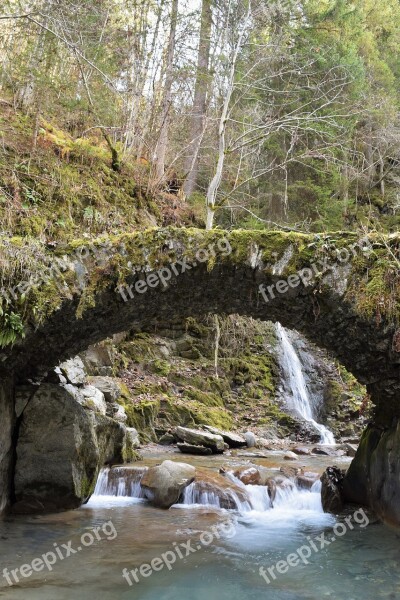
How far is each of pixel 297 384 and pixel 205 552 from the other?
11655 mm

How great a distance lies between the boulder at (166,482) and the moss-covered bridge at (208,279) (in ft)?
8.09

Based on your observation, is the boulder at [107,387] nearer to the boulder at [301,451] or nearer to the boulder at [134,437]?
the boulder at [134,437]

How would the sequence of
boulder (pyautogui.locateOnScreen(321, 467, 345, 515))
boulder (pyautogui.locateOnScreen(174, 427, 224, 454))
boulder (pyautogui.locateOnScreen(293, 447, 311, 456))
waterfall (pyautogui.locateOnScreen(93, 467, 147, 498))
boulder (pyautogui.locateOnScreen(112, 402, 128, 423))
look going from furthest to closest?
boulder (pyautogui.locateOnScreen(293, 447, 311, 456)) < boulder (pyautogui.locateOnScreen(174, 427, 224, 454)) < boulder (pyautogui.locateOnScreen(112, 402, 128, 423)) < waterfall (pyautogui.locateOnScreen(93, 467, 147, 498)) < boulder (pyautogui.locateOnScreen(321, 467, 345, 515))

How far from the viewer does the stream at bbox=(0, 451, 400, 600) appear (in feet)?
14.5

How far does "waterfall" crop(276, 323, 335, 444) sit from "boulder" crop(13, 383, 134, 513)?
30.0 ft

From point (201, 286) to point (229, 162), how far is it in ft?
42.3

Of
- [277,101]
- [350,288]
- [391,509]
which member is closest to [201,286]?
[350,288]

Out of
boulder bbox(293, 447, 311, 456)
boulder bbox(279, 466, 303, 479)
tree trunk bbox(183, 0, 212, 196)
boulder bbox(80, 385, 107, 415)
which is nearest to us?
boulder bbox(279, 466, 303, 479)

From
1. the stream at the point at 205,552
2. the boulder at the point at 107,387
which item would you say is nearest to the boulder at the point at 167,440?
the boulder at the point at 107,387

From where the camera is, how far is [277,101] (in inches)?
723

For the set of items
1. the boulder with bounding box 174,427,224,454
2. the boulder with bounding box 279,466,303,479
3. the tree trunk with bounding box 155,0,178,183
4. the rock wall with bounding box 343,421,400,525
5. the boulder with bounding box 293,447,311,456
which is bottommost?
the boulder with bounding box 293,447,311,456

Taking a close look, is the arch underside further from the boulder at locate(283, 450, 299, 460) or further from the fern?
the boulder at locate(283, 450, 299, 460)

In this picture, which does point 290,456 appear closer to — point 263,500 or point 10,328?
point 263,500

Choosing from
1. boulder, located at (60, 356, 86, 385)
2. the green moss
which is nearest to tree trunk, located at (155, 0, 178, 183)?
the green moss
